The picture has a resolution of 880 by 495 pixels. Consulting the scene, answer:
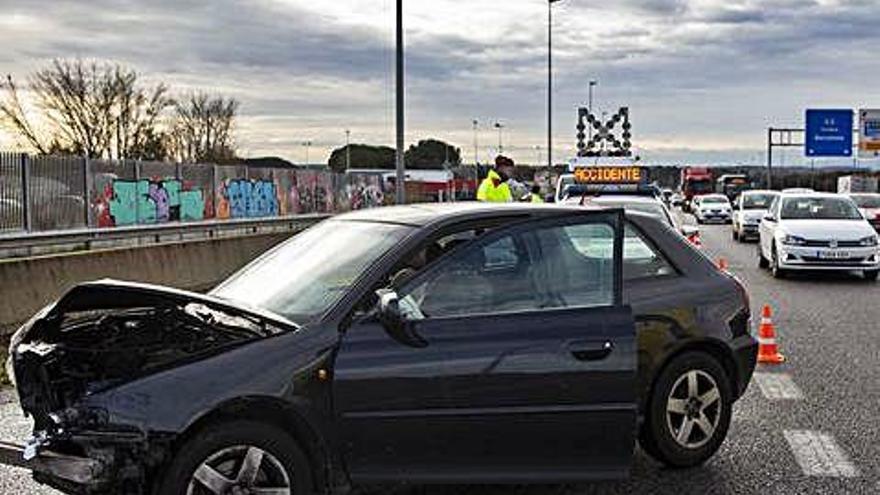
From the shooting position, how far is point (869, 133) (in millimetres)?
55750

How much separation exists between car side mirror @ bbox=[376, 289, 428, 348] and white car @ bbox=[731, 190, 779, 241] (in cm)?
2663

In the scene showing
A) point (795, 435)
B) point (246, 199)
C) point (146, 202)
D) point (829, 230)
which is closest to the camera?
point (795, 435)

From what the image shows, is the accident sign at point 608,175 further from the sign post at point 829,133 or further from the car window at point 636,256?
the sign post at point 829,133

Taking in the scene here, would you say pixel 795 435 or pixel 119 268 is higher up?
pixel 119 268

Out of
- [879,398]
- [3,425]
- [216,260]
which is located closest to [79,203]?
[216,260]

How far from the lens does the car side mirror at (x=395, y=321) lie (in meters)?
4.33

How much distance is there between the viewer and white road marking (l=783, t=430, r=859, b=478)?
18.5ft

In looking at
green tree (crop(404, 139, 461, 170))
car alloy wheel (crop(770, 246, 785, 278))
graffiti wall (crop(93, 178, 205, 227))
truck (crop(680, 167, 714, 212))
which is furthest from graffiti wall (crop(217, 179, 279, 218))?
green tree (crop(404, 139, 461, 170))

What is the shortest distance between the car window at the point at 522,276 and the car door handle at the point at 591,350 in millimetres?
232

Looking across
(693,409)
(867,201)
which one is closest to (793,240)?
(693,409)

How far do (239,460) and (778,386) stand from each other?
5.13m

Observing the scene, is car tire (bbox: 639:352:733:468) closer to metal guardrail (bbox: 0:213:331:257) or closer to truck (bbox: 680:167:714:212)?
metal guardrail (bbox: 0:213:331:257)

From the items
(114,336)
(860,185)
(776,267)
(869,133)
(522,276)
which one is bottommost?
(776,267)

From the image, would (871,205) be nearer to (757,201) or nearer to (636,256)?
(757,201)
